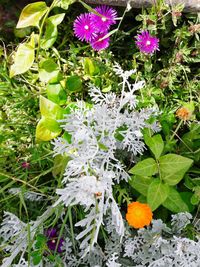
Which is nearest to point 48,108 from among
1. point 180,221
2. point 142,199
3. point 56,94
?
point 56,94

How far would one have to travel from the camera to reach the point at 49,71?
1684 mm

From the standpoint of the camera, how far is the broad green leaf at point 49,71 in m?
1.67

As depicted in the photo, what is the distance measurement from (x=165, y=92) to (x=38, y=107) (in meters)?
0.46

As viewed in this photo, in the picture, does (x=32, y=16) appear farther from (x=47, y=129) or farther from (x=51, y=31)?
(x=47, y=129)

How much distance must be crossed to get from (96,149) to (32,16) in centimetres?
54

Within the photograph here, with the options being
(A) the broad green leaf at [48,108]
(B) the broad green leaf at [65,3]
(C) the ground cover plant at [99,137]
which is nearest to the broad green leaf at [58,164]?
(C) the ground cover plant at [99,137]

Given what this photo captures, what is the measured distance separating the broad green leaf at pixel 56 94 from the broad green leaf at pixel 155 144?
34 cm

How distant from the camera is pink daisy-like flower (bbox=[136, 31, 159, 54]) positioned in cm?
157

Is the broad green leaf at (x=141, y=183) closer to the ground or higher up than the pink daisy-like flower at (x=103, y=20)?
closer to the ground

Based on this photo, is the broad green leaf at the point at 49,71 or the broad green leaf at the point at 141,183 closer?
the broad green leaf at the point at 141,183

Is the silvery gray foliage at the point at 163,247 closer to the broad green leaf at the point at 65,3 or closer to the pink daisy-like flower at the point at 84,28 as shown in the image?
the pink daisy-like flower at the point at 84,28

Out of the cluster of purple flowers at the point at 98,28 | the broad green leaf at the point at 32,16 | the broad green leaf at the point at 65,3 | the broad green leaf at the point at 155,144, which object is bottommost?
the broad green leaf at the point at 155,144

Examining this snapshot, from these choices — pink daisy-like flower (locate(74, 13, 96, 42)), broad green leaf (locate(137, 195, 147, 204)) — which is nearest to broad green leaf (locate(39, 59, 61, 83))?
pink daisy-like flower (locate(74, 13, 96, 42))

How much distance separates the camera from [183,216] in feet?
4.88
